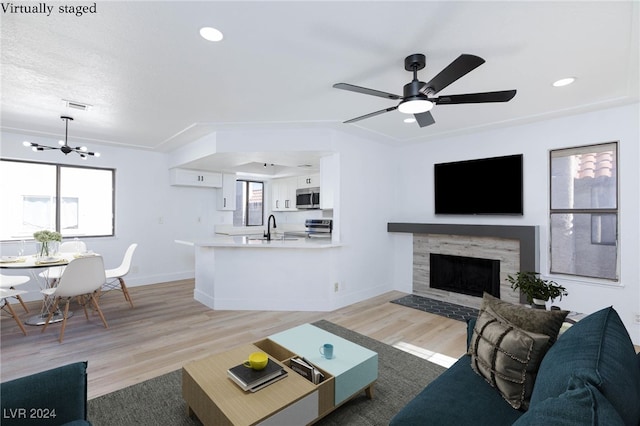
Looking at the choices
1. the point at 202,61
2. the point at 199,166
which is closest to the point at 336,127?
the point at 202,61

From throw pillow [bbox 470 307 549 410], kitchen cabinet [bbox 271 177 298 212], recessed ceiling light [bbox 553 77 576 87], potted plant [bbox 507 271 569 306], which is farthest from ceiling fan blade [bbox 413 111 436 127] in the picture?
kitchen cabinet [bbox 271 177 298 212]

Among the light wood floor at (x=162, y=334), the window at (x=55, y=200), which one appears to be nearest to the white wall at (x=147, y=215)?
the window at (x=55, y=200)

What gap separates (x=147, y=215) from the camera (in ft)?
18.3

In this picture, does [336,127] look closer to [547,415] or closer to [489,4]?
[489,4]

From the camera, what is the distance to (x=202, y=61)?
2361mm

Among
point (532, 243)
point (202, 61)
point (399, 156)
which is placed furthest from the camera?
point (399, 156)

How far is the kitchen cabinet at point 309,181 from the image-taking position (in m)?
6.50

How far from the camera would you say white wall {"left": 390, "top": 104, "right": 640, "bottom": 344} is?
10.3ft

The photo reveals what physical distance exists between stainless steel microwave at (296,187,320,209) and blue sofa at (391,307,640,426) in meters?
4.78

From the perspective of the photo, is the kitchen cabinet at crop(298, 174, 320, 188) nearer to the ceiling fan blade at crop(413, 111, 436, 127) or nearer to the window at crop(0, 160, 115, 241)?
the window at crop(0, 160, 115, 241)

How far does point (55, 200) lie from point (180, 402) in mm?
4597

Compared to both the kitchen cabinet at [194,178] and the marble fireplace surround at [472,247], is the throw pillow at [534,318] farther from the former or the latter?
the kitchen cabinet at [194,178]

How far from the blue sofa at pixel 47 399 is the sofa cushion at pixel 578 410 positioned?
1.71m

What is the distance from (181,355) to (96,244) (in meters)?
3.49
